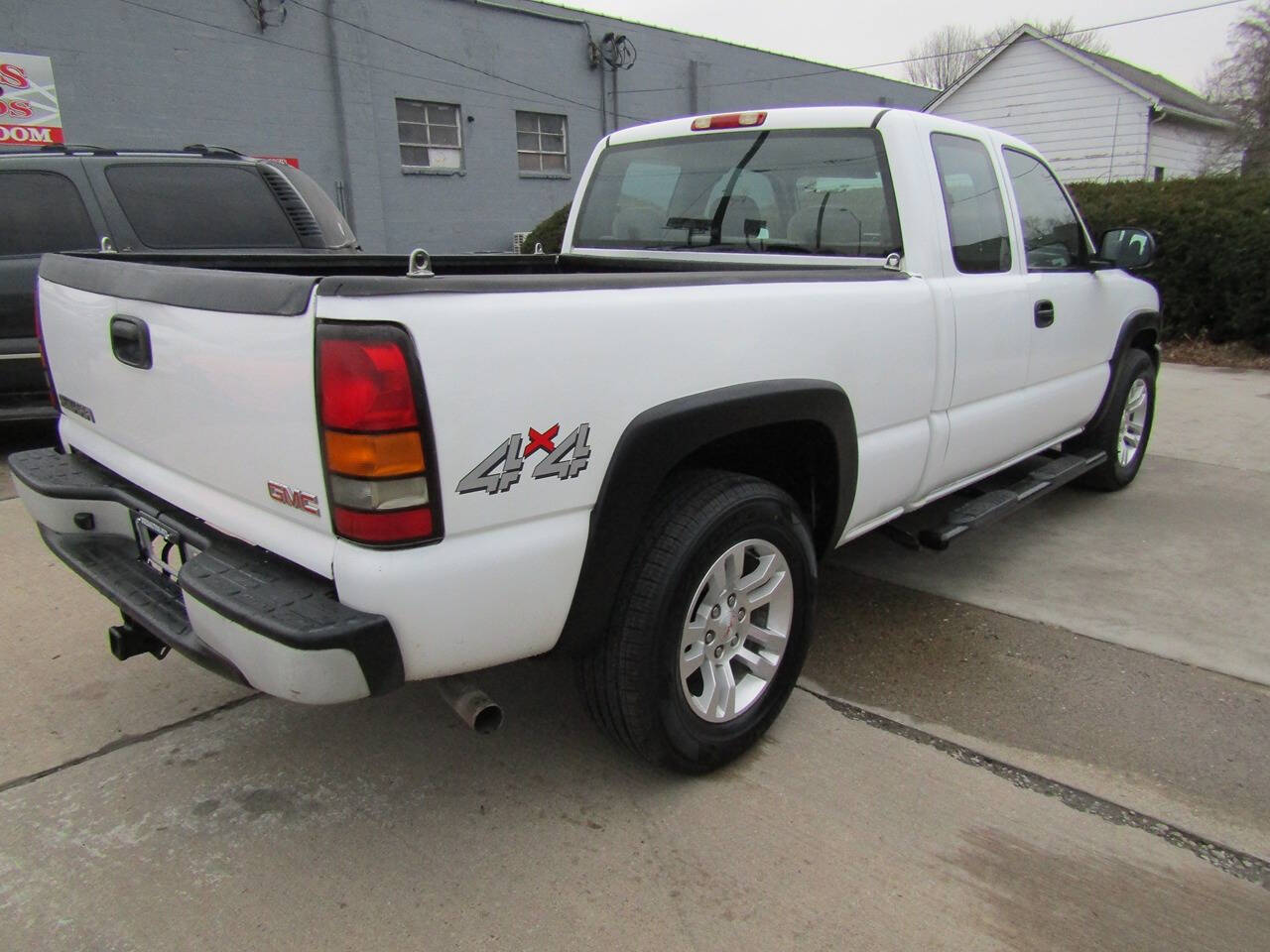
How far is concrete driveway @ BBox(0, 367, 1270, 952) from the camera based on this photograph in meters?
2.14

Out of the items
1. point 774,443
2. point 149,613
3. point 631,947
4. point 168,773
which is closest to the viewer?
point 631,947

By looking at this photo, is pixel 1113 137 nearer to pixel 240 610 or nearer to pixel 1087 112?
pixel 1087 112

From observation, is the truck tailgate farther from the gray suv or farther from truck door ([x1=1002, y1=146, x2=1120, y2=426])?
→ the gray suv

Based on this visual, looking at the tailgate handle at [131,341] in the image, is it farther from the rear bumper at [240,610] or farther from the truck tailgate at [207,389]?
the rear bumper at [240,610]

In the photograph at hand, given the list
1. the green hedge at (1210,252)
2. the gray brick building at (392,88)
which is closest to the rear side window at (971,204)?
the green hedge at (1210,252)

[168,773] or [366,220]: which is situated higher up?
[366,220]

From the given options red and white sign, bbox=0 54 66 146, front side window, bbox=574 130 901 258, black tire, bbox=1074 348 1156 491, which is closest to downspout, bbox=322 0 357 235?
red and white sign, bbox=0 54 66 146

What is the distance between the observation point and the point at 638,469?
220 centimetres

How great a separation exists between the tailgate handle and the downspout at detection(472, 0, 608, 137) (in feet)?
52.1

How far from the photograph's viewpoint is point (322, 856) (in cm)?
235

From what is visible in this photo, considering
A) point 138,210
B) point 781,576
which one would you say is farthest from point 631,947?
point 138,210

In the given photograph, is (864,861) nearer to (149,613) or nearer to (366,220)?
(149,613)

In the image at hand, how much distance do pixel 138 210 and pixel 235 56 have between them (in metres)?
9.58

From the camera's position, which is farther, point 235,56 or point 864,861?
point 235,56
